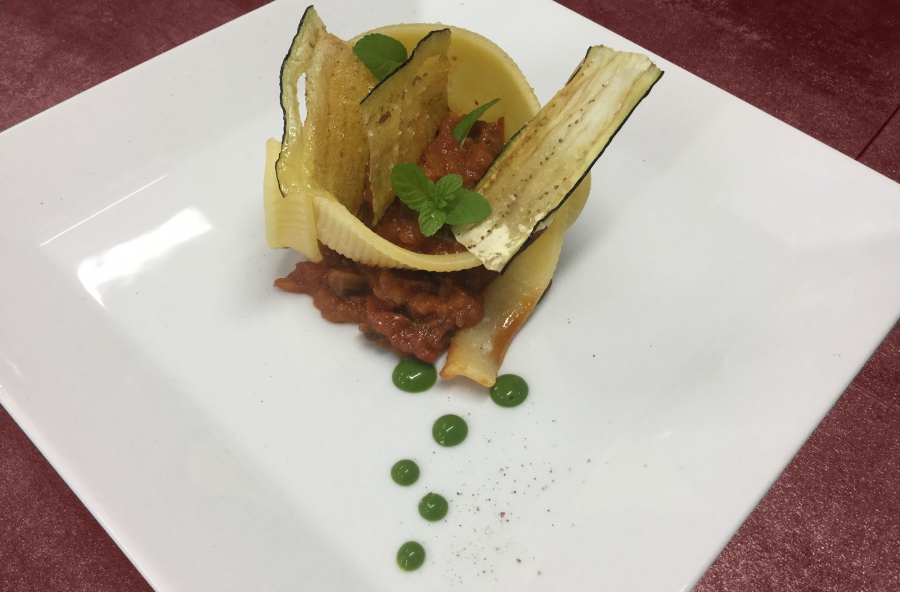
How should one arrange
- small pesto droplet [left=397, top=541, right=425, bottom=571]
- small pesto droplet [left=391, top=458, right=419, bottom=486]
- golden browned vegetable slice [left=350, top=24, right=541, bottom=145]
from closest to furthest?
small pesto droplet [left=397, top=541, right=425, bottom=571] → small pesto droplet [left=391, top=458, right=419, bottom=486] → golden browned vegetable slice [left=350, top=24, right=541, bottom=145]

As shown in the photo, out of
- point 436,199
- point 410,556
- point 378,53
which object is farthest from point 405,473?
point 378,53

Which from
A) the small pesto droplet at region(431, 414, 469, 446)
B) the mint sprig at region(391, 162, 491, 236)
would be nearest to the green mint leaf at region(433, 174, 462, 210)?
the mint sprig at region(391, 162, 491, 236)

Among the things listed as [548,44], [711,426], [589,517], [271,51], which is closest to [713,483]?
[711,426]

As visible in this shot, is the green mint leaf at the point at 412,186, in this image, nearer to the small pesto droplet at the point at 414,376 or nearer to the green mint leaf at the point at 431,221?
the green mint leaf at the point at 431,221

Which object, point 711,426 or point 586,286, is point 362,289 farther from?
point 711,426

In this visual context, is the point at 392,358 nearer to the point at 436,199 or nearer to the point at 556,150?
the point at 436,199

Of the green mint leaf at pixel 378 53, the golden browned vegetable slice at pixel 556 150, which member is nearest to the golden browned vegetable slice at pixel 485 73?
the green mint leaf at pixel 378 53

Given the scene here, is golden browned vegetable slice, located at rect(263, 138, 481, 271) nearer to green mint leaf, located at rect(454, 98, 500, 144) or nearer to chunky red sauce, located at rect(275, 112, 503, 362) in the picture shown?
chunky red sauce, located at rect(275, 112, 503, 362)

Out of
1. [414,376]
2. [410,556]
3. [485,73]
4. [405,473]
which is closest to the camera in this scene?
[410,556]
